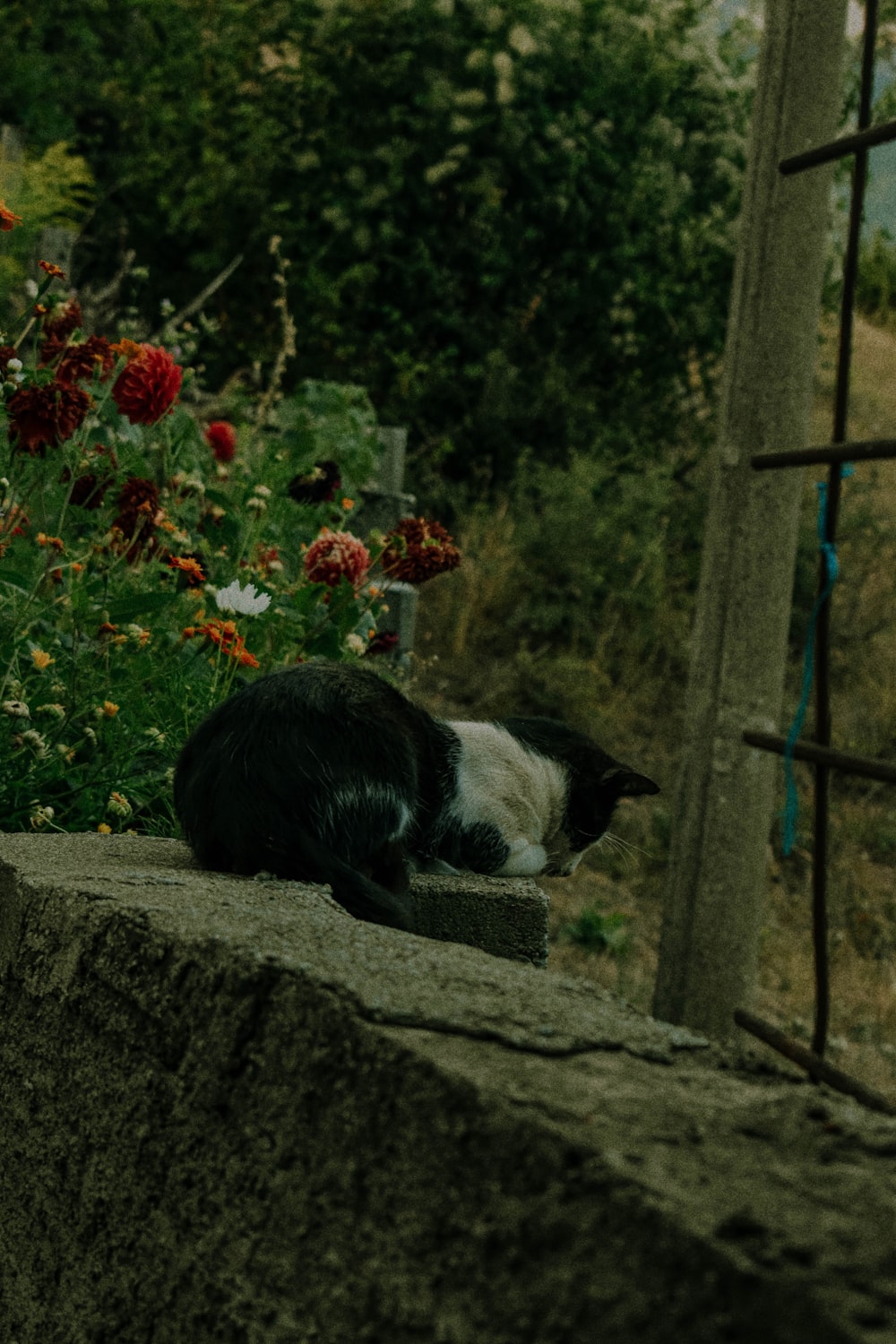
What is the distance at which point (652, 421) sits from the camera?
876cm

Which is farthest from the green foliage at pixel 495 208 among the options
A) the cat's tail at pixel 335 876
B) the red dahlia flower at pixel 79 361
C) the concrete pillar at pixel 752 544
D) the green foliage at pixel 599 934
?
the cat's tail at pixel 335 876

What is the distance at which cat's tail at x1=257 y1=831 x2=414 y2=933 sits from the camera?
2.02 m

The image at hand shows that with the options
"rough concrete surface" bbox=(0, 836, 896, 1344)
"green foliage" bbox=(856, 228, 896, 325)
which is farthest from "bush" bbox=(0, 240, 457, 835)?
"green foliage" bbox=(856, 228, 896, 325)

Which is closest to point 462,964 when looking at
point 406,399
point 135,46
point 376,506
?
point 376,506

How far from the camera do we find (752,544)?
2973mm

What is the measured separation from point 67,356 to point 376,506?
2.76 metres

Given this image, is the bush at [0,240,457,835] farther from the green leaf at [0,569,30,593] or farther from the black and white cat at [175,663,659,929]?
the black and white cat at [175,663,659,929]

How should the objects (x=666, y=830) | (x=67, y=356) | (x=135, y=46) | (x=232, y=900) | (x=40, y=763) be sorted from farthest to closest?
(x=135, y=46) < (x=666, y=830) < (x=67, y=356) < (x=40, y=763) < (x=232, y=900)

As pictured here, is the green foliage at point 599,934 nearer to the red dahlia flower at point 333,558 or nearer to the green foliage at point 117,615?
the green foliage at point 117,615

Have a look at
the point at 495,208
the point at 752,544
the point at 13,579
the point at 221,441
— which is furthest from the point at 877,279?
the point at 13,579

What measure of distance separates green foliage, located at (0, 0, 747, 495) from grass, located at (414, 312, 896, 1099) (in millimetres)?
1043

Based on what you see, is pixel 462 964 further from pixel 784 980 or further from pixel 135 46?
pixel 135 46

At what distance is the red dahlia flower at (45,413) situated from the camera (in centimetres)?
257

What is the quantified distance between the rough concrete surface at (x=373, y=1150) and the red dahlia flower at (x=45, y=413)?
Result: 1029mm
